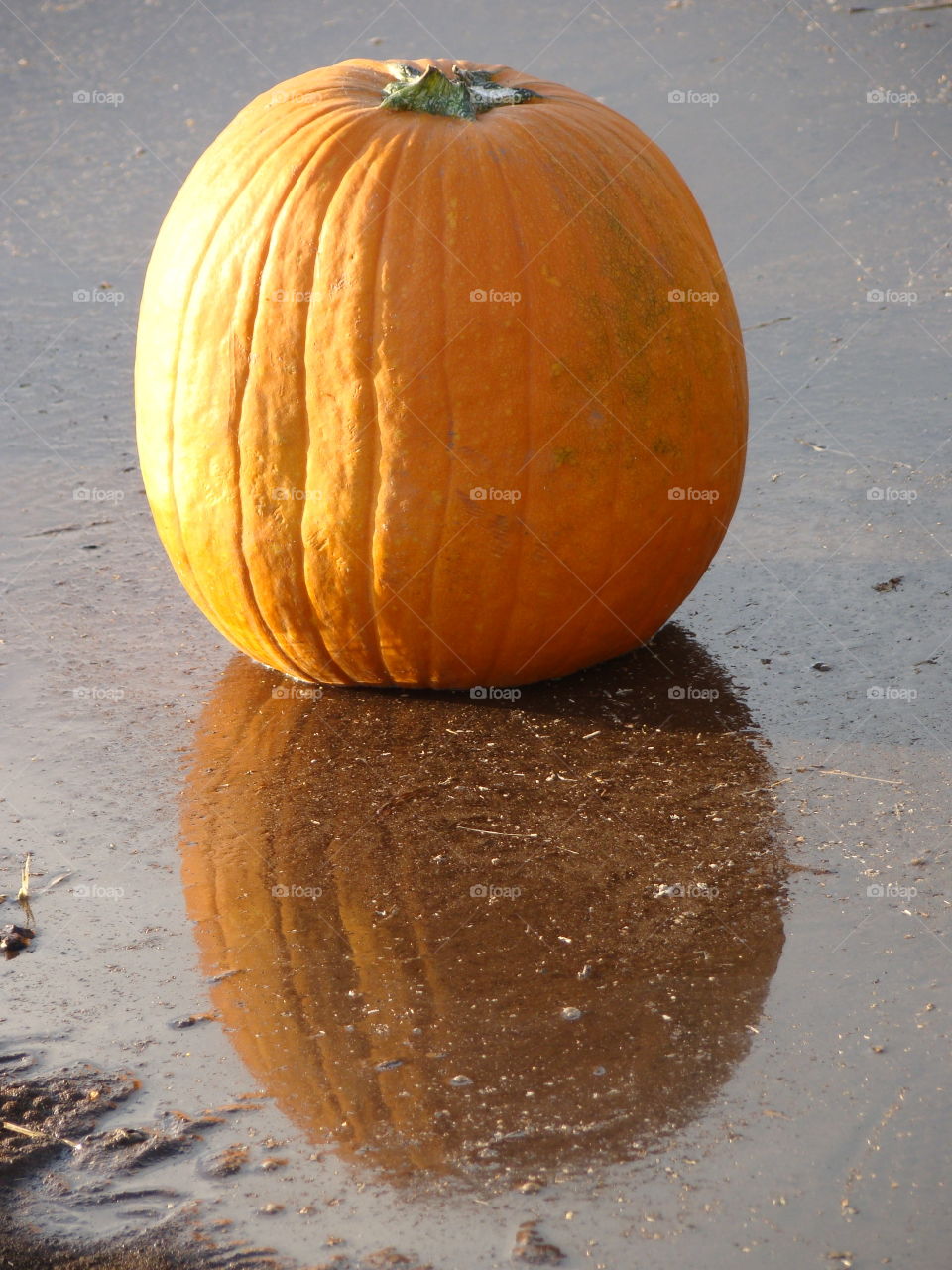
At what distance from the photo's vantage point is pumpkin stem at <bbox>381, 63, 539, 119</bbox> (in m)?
3.60

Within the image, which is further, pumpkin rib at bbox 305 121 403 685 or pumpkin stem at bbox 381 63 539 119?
pumpkin stem at bbox 381 63 539 119

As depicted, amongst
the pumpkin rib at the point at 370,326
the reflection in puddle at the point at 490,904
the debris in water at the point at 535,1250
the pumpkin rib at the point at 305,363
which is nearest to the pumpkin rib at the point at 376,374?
the pumpkin rib at the point at 370,326

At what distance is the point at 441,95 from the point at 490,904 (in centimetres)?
184

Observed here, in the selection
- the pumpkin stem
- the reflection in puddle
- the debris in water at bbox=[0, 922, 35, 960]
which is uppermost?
the pumpkin stem

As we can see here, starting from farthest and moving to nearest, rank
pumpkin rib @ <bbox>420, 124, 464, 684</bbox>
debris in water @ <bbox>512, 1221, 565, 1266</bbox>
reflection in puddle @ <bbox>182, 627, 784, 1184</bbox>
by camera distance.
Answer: pumpkin rib @ <bbox>420, 124, 464, 684</bbox> < reflection in puddle @ <bbox>182, 627, 784, 1184</bbox> < debris in water @ <bbox>512, 1221, 565, 1266</bbox>

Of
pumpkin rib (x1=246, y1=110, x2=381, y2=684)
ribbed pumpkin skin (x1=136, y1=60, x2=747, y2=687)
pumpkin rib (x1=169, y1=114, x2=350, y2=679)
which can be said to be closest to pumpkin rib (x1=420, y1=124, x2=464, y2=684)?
Answer: ribbed pumpkin skin (x1=136, y1=60, x2=747, y2=687)

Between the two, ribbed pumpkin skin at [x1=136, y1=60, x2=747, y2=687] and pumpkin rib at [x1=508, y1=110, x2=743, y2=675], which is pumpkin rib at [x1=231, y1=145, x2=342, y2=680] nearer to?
ribbed pumpkin skin at [x1=136, y1=60, x2=747, y2=687]

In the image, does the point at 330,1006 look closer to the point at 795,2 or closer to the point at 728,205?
the point at 728,205

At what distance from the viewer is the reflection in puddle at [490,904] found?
2434 mm

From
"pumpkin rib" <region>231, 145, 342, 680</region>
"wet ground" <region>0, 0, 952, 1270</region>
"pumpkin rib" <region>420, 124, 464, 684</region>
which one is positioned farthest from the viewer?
"pumpkin rib" <region>231, 145, 342, 680</region>

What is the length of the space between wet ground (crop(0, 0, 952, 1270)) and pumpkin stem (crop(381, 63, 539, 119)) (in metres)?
1.34

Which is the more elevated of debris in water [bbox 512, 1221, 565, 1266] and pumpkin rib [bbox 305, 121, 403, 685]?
pumpkin rib [bbox 305, 121, 403, 685]

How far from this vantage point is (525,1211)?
86.1 inches

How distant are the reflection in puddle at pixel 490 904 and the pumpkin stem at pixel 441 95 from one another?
4.39 ft
